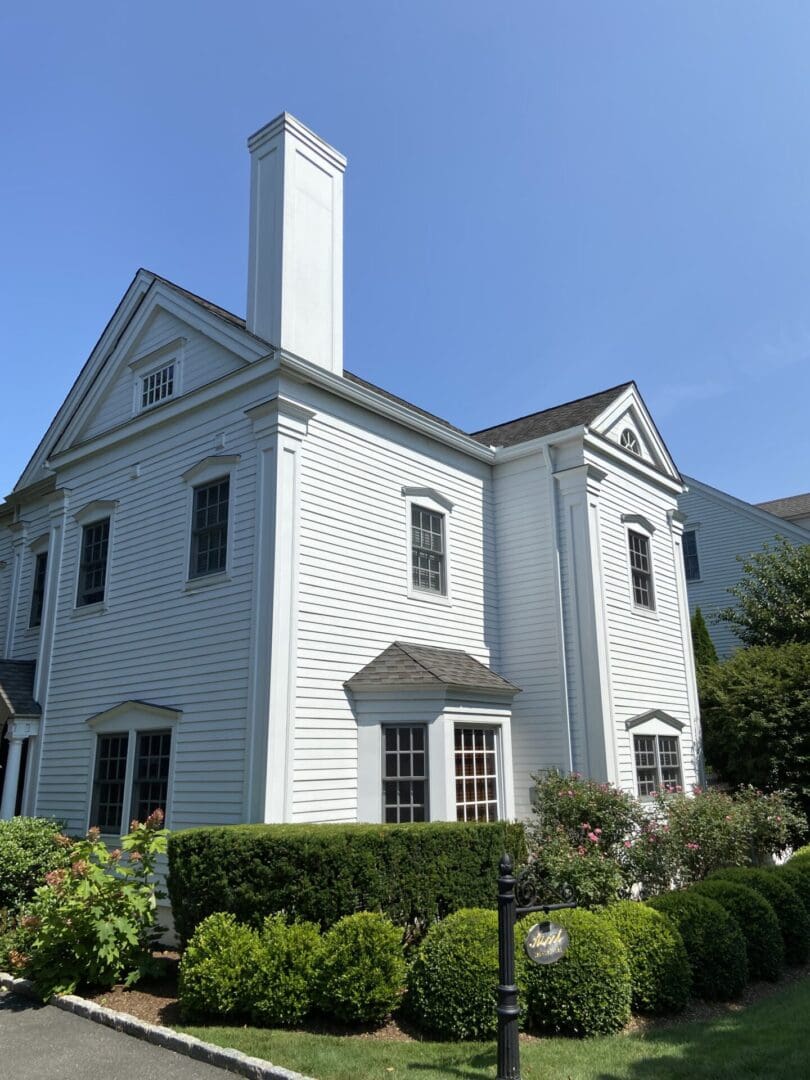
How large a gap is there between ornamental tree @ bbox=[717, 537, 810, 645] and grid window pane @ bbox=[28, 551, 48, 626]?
17.9 metres

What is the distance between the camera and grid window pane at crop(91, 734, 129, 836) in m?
13.3

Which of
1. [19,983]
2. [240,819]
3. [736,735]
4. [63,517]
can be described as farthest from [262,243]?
[736,735]

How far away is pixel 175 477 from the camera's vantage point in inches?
548

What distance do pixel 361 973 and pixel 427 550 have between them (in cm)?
823

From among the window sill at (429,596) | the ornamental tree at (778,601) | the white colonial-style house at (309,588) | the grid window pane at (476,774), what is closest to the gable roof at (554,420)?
the white colonial-style house at (309,588)

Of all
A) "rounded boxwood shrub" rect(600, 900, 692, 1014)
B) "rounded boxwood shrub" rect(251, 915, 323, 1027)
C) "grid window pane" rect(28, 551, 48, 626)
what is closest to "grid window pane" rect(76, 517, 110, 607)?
"grid window pane" rect(28, 551, 48, 626)

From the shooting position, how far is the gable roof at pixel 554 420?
55.0 feet

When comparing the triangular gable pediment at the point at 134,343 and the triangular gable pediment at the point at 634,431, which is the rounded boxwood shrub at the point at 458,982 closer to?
the triangular gable pediment at the point at 134,343

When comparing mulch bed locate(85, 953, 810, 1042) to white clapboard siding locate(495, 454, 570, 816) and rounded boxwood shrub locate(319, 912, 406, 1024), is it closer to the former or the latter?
rounded boxwood shrub locate(319, 912, 406, 1024)

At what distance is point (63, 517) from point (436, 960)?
12051mm

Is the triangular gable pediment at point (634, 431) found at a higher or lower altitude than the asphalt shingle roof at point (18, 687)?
higher

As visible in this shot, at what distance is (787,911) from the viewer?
9.90 m

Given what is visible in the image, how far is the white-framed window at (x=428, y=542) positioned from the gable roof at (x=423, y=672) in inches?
43.5

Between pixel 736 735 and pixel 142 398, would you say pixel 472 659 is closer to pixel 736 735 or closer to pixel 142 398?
pixel 736 735
